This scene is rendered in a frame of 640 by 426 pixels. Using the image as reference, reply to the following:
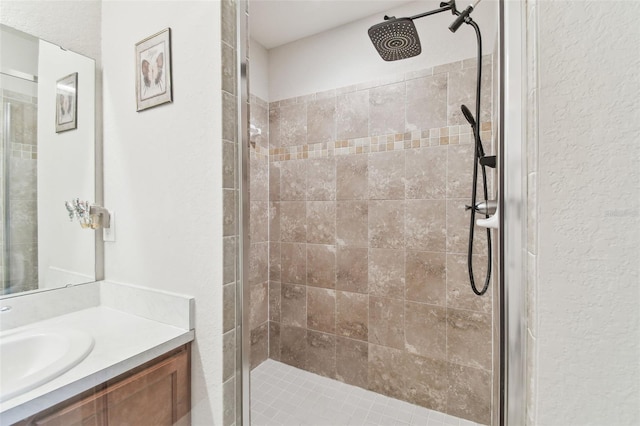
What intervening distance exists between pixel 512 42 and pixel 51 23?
1.70m

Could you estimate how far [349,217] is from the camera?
1904 mm

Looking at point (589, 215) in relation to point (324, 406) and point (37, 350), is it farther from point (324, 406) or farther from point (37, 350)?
point (324, 406)

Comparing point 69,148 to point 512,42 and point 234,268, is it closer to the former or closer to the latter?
point 234,268

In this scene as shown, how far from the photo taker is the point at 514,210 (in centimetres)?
50

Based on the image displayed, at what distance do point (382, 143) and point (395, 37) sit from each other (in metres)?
0.68

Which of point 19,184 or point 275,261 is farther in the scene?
point 275,261

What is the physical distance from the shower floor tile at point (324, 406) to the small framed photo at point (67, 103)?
1815 mm

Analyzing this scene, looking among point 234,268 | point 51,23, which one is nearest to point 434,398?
point 234,268

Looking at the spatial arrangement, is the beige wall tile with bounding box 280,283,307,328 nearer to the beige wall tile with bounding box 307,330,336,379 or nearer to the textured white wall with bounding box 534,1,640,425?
the beige wall tile with bounding box 307,330,336,379

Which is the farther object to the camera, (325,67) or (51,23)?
(325,67)

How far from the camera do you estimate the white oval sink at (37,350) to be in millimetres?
816

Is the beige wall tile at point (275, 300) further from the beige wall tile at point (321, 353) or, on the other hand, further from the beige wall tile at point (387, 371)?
the beige wall tile at point (387, 371)

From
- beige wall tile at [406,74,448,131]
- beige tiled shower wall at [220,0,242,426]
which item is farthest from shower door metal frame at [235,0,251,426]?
beige wall tile at [406,74,448,131]

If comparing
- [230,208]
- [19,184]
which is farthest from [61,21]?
[230,208]
